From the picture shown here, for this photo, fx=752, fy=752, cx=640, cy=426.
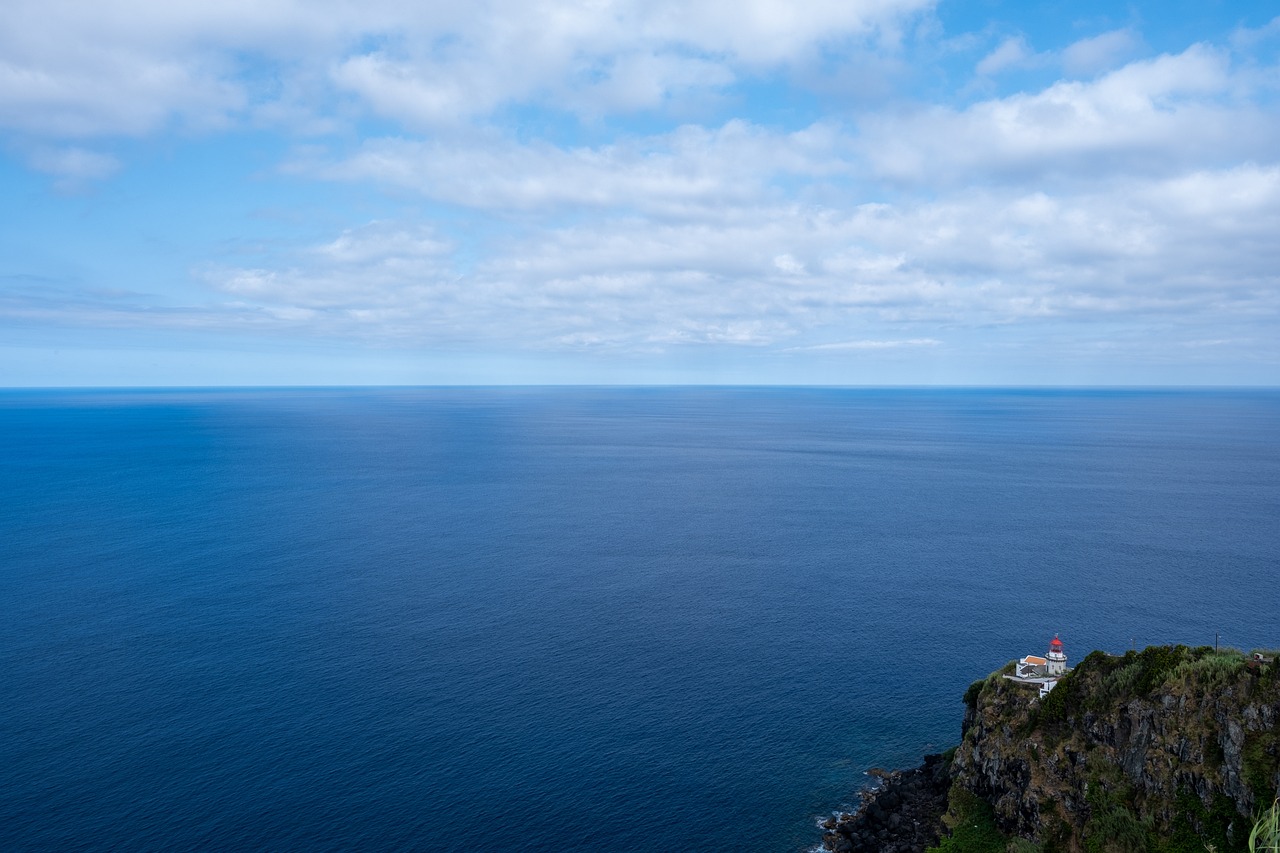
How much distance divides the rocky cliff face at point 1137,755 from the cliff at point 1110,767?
3.2 inches

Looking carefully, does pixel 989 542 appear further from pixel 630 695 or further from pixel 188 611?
pixel 188 611

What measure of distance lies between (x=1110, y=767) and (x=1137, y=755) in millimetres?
2451

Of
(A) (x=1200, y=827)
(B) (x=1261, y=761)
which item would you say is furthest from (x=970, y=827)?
(B) (x=1261, y=761)

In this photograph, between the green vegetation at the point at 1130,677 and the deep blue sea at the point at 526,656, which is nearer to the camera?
the green vegetation at the point at 1130,677

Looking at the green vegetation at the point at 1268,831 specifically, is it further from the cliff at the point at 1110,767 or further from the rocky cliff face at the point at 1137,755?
the cliff at the point at 1110,767

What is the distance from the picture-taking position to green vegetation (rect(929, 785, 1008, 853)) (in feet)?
210

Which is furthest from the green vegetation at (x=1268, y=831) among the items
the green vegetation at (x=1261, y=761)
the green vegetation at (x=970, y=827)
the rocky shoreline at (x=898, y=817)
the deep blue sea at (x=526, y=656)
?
the deep blue sea at (x=526, y=656)

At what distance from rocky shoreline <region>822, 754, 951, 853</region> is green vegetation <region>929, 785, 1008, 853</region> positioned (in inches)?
49.2

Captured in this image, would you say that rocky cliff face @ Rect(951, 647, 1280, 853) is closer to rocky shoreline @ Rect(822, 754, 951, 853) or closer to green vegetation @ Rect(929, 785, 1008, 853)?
green vegetation @ Rect(929, 785, 1008, 853)

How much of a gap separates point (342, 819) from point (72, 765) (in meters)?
29.7

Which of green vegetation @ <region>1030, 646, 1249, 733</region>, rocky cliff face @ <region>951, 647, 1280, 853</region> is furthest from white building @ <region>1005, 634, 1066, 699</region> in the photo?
green vegetation @ <region>1030, 646, 1249, 733</region>

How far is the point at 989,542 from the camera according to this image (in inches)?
6240

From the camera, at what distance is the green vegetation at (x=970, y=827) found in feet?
210

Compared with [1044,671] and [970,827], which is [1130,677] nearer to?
[1044,671]
